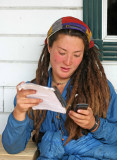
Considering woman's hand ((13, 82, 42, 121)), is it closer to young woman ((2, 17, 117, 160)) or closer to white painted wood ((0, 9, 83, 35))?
young woman ((2, 17, 117, 160))

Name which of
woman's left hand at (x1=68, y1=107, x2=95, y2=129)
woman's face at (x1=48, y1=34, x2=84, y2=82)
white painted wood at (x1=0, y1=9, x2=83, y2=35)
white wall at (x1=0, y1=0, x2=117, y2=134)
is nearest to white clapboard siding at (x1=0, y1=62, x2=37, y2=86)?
white wall at (x1=0, y1=0, x2=117, y2=134)

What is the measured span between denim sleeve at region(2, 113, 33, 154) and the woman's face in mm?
423

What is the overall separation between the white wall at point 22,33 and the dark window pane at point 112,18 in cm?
23

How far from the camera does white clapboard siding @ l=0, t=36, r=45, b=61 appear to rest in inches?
106

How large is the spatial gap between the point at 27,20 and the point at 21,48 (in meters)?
0.24

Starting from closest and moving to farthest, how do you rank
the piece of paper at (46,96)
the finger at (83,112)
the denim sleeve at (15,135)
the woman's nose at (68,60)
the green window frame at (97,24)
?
the piece of paper at (46,96) < the finger at (83,112) < the denim sleeve at (15,135) < the woman's nose at (68,60) < the green window frame at (97,24)

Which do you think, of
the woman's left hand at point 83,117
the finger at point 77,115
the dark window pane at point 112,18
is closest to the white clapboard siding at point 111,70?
the dark window pane at point 112,18

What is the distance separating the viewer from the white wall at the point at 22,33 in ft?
8.56

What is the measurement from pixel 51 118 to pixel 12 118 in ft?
1.11

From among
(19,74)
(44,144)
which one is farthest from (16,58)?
(44,144)

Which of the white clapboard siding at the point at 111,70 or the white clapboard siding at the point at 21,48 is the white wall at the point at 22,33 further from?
the white clapboard siding at the point at 111,70

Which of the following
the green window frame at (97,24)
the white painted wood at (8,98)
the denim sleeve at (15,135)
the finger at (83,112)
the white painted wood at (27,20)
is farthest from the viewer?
the white painted wood at (8,98)

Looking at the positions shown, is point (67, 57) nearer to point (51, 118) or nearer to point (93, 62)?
point (93, 62)

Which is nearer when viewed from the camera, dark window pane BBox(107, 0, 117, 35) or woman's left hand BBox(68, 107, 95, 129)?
woman's left hand BBox(68, 107, 95, 129)
